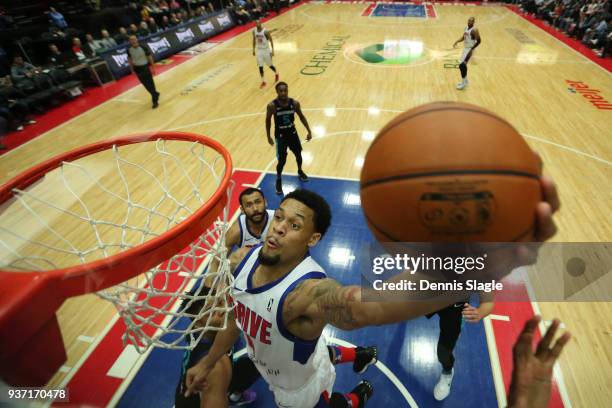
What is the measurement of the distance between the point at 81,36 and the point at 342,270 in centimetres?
1428

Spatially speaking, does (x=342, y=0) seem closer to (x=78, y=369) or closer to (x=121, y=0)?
(x=121, y=0)

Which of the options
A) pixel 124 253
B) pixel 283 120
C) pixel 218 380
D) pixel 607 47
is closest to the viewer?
pixel 124 253

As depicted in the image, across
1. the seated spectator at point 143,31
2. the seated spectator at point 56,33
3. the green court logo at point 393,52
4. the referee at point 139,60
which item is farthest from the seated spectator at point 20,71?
the green court logo at point 393,52

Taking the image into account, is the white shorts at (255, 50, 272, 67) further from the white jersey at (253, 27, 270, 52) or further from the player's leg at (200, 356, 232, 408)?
the player's leg at (200, 356, 232, 408)

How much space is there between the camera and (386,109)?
27.2ft

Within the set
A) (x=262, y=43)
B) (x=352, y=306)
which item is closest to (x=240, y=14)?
(x=262, y=43)

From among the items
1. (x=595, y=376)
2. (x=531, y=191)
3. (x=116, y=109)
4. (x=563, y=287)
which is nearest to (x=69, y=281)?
(x=531, y=191)

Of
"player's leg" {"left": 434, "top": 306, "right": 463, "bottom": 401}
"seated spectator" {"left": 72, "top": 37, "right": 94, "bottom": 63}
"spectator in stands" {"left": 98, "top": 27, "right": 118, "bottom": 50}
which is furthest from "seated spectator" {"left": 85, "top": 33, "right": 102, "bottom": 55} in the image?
"player's leg" {"left": 434, "top": 306, "right": 463, "bottom": 401}

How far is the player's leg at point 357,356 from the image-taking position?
3.04m

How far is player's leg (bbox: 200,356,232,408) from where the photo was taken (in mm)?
2256

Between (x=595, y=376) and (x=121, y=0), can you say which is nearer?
(x=595, y=376)

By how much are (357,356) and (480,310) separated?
3.74 ft

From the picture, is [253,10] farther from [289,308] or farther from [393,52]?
[289,308]

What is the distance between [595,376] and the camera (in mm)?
3137
